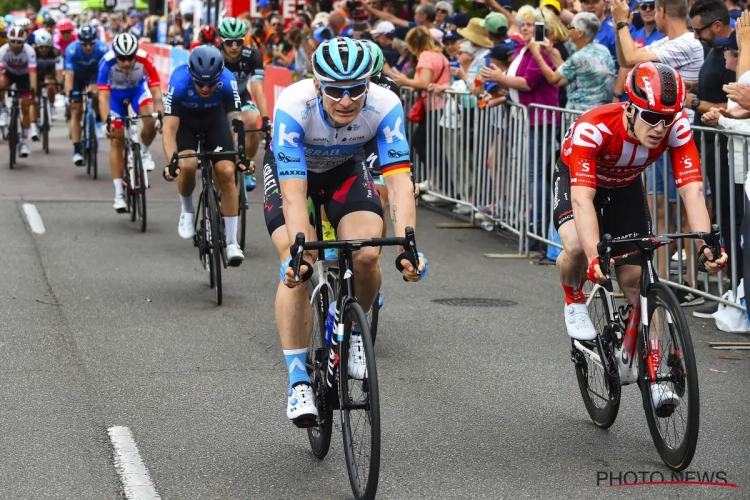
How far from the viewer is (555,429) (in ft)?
20.4

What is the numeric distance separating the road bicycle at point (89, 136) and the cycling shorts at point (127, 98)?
267 centimetres

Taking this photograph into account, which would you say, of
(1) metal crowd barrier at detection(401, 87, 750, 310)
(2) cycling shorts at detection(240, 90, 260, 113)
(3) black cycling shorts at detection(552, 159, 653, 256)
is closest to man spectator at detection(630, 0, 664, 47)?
(1) metal crowd barrier at detection(401, 87, 750, 310)

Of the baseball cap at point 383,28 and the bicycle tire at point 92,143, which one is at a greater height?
the baseball cap at point 383,28

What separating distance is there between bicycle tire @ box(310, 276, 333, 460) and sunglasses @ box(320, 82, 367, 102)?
2.83ft

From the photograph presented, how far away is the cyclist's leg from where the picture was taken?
5.75 meters

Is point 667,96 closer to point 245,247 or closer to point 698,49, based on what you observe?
point 698,49

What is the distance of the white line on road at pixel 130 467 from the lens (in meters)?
5.14

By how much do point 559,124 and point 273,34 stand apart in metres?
13.2

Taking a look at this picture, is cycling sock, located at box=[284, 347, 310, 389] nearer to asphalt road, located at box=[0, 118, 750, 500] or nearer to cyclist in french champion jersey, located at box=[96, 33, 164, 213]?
asphalt road, located at box=[0, 118, 750, 500]

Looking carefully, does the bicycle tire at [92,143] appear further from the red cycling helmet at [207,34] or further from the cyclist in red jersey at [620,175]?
the cyclist in red jersey at [620,175]

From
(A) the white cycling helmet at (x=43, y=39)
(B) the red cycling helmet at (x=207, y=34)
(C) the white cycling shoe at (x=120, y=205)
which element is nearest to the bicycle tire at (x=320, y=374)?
(C) the white cycling shoe at (x=120, y=205)

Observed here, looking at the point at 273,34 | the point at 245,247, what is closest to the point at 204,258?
the point at 245,247

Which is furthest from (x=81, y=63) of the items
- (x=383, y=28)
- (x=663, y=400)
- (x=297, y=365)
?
(x=663, y=400)

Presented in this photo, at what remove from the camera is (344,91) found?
17.8 feet
